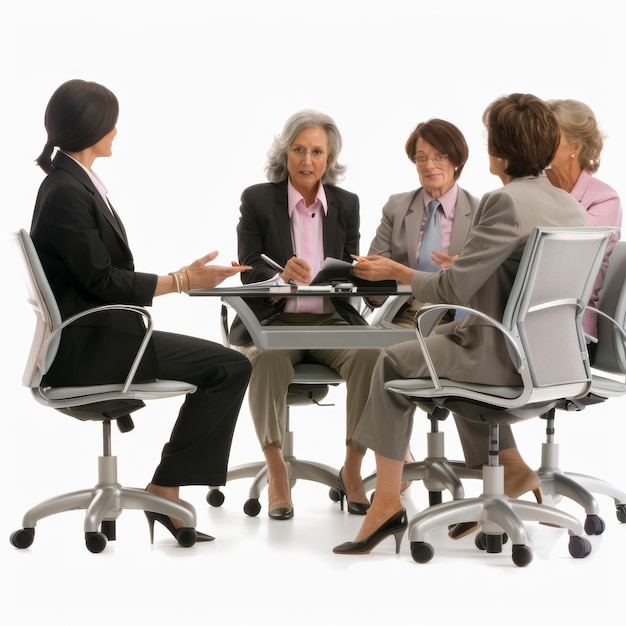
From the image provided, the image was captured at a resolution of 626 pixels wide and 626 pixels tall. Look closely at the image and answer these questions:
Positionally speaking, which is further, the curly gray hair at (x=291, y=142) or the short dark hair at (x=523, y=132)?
the curly gray hair at (x=291, y=142)

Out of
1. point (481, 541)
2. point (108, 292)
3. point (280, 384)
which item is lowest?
point (481, 541)

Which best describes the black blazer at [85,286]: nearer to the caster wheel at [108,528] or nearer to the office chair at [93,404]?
the office chair at [93,404]

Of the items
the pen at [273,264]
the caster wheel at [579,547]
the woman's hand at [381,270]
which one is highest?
the woman's hand at [381,270]

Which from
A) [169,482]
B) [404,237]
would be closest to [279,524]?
[169,482]

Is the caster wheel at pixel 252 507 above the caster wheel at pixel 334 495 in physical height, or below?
above

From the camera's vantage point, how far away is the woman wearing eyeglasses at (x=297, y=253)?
17.0 feet

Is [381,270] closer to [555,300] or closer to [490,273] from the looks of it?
[490,273]

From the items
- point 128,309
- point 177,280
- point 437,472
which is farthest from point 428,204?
point 128,309

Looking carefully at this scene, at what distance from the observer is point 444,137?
544 cm

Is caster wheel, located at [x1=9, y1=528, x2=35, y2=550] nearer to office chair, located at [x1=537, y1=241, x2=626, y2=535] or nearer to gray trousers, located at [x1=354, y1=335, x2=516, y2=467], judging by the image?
gray trousers, located at [x1=354, y1=335, x2=516, y2=467]

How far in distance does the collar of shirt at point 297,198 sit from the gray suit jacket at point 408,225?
11.3 inches

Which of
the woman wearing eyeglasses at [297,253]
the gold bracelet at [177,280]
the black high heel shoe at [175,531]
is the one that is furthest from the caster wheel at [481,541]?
the gold bracelet at [177,280]

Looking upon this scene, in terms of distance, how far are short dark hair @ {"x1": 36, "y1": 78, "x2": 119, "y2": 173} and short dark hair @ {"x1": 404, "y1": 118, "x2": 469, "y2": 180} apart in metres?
1.56

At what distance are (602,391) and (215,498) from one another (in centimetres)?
180
